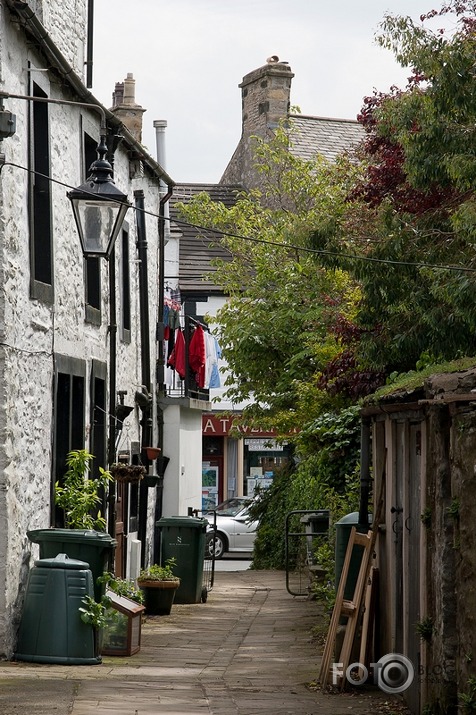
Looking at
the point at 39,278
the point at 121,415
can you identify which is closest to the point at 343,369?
Result: the point at 121,415

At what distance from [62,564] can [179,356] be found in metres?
11.2

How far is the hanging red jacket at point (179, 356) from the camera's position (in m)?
22.3

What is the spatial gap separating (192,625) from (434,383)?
27.8 feet

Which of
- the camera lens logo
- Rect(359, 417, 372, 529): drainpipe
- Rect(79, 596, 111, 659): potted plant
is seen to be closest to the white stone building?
Rect(79, 596, 111, 659): potted plant

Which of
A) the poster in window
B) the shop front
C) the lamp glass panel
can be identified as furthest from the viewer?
the shop front

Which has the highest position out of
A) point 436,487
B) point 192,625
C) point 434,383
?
point 434,383

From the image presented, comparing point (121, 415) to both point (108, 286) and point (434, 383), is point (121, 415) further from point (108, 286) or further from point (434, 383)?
point (434, 383)

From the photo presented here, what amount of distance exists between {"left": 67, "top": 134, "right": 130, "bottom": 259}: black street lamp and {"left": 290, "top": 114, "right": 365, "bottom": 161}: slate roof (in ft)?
91.3

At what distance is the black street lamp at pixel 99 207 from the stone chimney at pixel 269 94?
2756 centimetres

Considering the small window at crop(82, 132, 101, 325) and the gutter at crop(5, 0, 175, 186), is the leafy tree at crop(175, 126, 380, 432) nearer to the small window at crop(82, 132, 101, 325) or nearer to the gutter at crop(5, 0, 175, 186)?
the small window at crop(82, 132, 101, 325)

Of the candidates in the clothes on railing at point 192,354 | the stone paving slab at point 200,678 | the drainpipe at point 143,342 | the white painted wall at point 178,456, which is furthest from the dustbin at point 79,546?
the clothes on railing at point 192,354

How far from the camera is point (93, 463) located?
15656 millimetres

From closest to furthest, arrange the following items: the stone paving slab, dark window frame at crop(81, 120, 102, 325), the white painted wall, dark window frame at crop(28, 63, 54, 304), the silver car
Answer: the stone paving slab → dark window frame at crop(28, 63, 54, 304) → dark window frame at crop(81, 120, 102, 325) → the white painted wall → the silver car

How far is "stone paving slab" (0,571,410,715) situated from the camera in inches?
361
